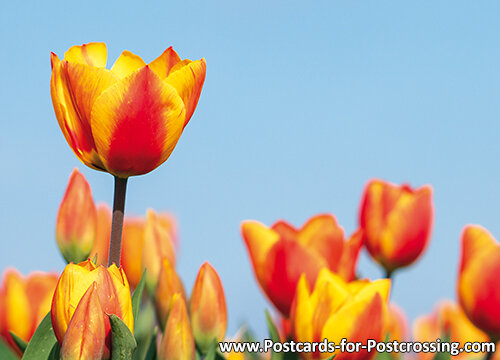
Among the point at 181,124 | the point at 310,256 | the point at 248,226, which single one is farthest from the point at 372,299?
the point at 181,124

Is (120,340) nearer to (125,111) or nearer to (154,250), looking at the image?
(125,111)

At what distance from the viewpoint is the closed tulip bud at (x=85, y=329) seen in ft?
2.45

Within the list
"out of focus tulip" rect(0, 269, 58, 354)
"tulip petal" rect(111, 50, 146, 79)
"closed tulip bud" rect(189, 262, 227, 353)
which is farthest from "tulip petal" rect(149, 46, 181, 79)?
"out of focus tulip" rect(0, 269, 58, 354)

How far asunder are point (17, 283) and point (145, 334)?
0.24m

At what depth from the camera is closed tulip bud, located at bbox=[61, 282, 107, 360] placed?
0.75 metres

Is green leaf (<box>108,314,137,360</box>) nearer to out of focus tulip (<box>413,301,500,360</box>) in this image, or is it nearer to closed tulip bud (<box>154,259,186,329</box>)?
closed tulip bud (<box>154,259,186,329</box>)

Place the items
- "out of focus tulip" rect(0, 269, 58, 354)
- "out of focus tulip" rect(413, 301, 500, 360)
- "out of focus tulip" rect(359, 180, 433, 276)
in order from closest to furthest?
"out of focus tulip" rect(0, 269, 58, 354) → "out of focus tulip" rect(359, 180, 433, 276) → "out of focus tulip" rect(413, 301, 500, 360)

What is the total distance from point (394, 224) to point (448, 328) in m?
0.62

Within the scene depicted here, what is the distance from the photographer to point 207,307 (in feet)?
3.58

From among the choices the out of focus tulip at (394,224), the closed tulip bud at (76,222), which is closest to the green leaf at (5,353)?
the closed tulip bud at (76,222)

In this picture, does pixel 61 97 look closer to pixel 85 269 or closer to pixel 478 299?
pixel 85 269

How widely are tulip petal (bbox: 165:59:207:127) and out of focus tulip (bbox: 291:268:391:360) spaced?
32 centimetres

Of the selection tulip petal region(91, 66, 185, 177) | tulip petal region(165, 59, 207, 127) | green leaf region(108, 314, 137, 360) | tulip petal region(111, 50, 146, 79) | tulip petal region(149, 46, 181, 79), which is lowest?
green leaf region(108, 314, 137, 360)

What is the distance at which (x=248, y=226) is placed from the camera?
1211mm
